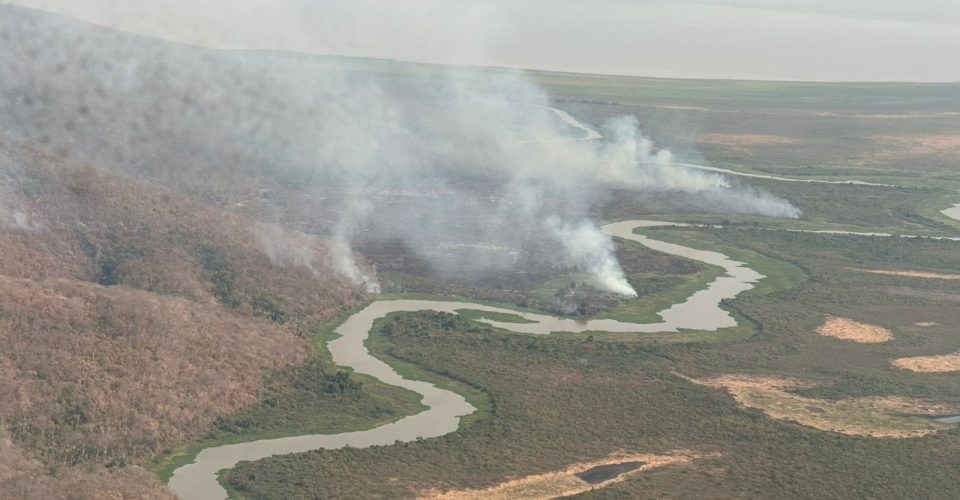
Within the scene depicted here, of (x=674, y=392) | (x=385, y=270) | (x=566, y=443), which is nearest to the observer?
(x=566, y=443)

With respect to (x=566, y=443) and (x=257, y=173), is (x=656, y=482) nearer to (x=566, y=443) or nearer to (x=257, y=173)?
(x=566, y=443)

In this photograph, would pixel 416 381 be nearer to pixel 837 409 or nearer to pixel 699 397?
pixel 699 397

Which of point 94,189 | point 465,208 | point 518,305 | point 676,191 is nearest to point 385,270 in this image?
point 518,305

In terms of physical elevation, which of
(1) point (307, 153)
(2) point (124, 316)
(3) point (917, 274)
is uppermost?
(1) point (307, 153)

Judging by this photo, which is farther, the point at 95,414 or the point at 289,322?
the point at 289,322

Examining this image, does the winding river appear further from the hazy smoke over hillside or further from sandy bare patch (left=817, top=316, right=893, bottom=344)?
sandy bare patch (left=817, top=316, right=893, bottom=344)

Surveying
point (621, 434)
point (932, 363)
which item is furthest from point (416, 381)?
point (932, 363)

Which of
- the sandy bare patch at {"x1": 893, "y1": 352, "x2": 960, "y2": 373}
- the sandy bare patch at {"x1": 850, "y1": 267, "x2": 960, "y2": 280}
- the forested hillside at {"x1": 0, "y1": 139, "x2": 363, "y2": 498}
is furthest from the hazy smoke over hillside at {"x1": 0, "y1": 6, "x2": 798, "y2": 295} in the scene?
the sandy bare patch at {"x1": 850, "y1": 267, "x2": 960, "y2": 280}
